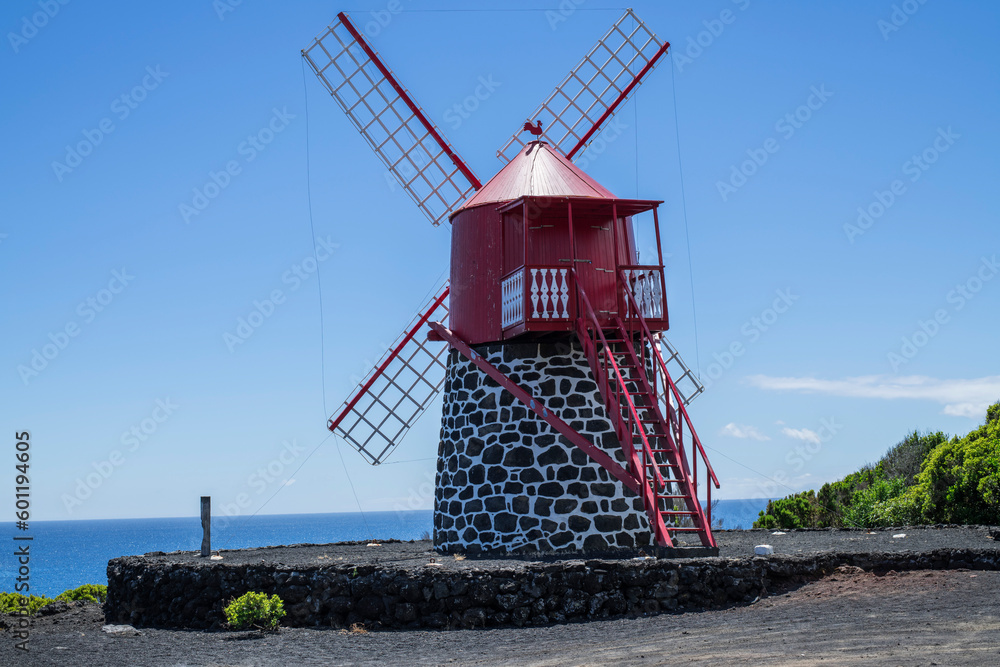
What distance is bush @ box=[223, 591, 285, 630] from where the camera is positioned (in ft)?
33.8

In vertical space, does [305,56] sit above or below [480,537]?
above

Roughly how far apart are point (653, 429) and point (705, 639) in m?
5.63

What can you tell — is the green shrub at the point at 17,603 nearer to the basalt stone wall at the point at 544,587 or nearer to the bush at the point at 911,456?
the basalt stone wall at the point at 544,587

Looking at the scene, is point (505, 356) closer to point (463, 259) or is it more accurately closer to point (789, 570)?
point (463, 259)

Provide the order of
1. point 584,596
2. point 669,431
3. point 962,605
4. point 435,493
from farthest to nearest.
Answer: point 435,493 < point 669,431 < point 584,596 < point 962,605

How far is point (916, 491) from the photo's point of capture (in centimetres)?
1822

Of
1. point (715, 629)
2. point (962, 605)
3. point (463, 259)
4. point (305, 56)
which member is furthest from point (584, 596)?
point (305, 56)

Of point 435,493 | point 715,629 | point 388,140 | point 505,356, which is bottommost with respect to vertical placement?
point 715,629

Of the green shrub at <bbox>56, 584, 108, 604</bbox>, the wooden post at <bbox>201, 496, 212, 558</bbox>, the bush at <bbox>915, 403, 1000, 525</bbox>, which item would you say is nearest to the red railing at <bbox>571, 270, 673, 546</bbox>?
the wooden post at <bbox>201, 496, 212, 558</bbox>

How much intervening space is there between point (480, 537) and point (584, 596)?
12.2 ft

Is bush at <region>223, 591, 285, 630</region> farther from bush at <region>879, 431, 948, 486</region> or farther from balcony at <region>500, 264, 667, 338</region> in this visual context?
bush at <region>879, 431, 948, 486</region>

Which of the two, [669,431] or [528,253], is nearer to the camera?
[669,431]

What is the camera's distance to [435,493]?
14703 mm

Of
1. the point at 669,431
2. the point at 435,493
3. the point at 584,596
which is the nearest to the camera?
the point at 584,596
